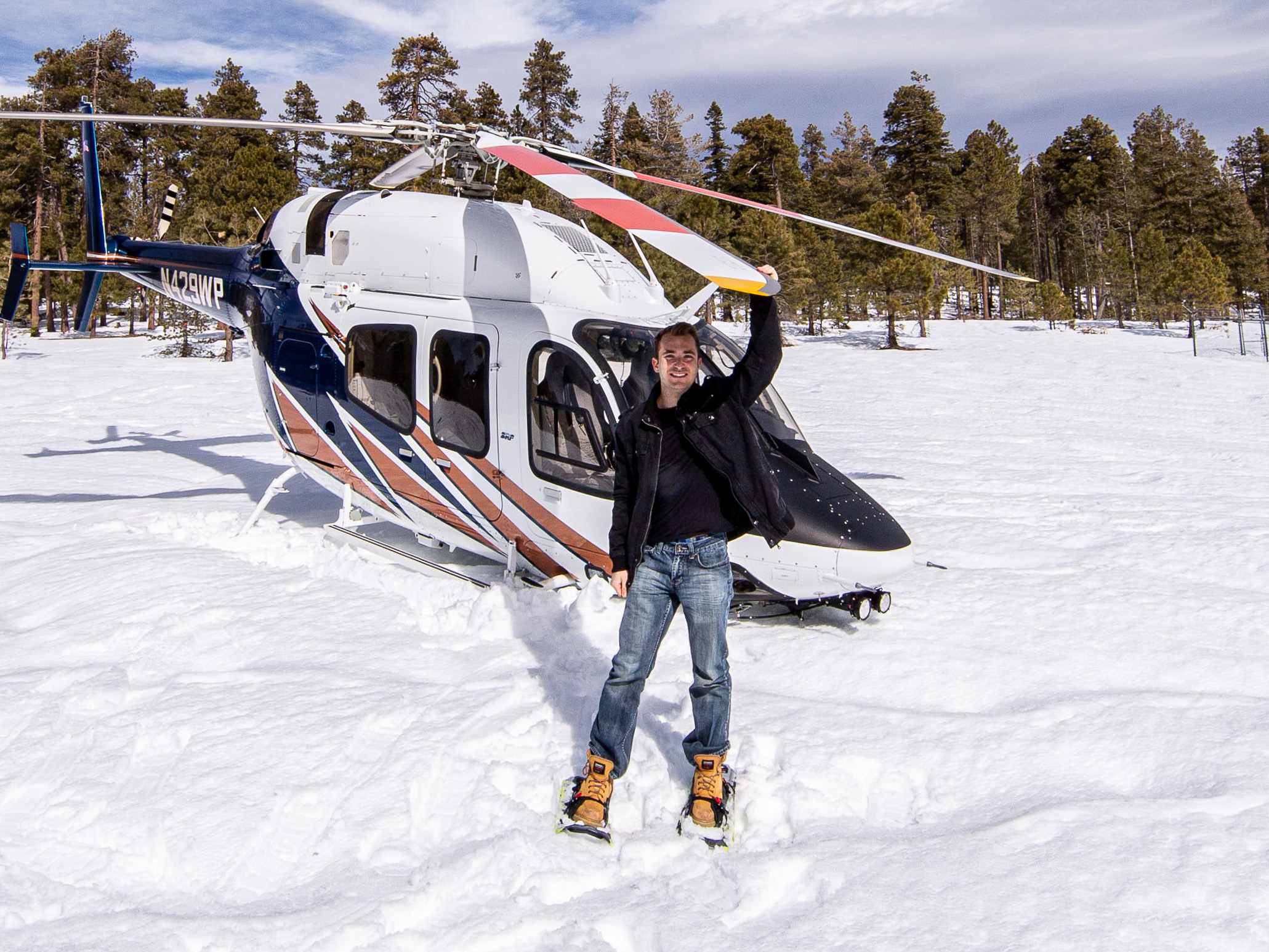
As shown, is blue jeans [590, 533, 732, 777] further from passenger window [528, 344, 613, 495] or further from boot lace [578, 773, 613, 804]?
passenger window [528, 344, 613, 495]

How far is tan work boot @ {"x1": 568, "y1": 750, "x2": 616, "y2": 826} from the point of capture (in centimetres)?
322

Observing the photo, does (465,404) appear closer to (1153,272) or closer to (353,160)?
(353,160)

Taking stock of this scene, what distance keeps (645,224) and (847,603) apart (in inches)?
109

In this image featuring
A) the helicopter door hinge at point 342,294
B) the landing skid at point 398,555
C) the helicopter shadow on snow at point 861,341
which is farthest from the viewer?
the helicopter shadow on snow at point 861,341

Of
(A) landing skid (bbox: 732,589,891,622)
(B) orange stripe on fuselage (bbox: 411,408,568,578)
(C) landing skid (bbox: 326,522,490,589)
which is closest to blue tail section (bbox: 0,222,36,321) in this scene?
(C) landing skid (bbox: 326,522,490,589)

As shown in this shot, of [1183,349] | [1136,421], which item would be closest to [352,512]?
[1136,421]

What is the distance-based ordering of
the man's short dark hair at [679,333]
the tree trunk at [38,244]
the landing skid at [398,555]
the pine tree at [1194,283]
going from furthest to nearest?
the tree trunk at [38,244], the pine tree at [1194,283], the landing skid at [398,555], the man's short dark hair at [679,333]

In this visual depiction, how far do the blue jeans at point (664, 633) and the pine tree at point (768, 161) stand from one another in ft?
133

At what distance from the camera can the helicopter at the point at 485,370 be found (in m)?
5.17

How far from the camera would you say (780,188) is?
141 ft

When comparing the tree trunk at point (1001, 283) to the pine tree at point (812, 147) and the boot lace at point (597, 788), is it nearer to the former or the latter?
the pine tree at point (812, 147)

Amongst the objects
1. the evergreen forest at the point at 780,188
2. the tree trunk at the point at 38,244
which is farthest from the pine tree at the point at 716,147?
the tree trunk at the point at 38,244

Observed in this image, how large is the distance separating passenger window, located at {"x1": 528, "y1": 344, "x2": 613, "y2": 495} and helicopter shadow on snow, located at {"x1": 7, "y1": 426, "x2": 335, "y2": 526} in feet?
10.4

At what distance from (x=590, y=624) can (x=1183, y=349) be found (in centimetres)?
3365
